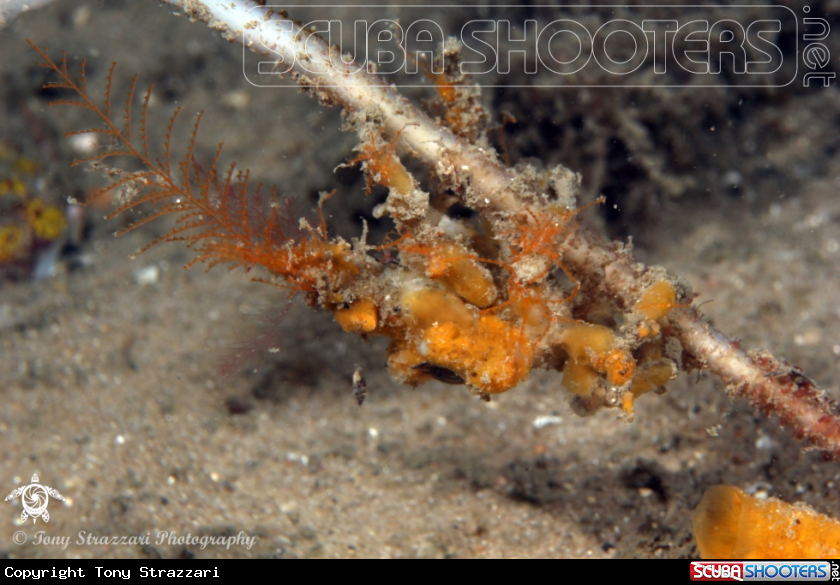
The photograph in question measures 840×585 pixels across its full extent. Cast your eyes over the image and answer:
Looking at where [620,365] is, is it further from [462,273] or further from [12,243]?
[12,243]

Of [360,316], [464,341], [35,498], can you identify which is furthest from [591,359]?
[35,498]

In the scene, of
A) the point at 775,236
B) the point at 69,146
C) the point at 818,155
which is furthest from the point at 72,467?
the point at 818,155

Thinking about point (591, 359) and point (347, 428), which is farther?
point (347, 428)

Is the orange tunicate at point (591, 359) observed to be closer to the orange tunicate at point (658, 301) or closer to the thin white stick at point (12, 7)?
the orange tunicate at point (658, 301)

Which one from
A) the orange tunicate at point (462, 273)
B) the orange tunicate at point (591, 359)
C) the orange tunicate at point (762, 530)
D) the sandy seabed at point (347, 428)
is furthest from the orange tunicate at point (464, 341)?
the orange tunicate at point (762, 530)

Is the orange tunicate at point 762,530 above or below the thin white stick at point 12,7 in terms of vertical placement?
below

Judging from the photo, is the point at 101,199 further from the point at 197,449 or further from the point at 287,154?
the point at 197,449

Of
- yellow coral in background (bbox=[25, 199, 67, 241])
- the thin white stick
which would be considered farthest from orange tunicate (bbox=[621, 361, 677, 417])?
yellow coral in background (bbox=[25, 199, 67, 241])
